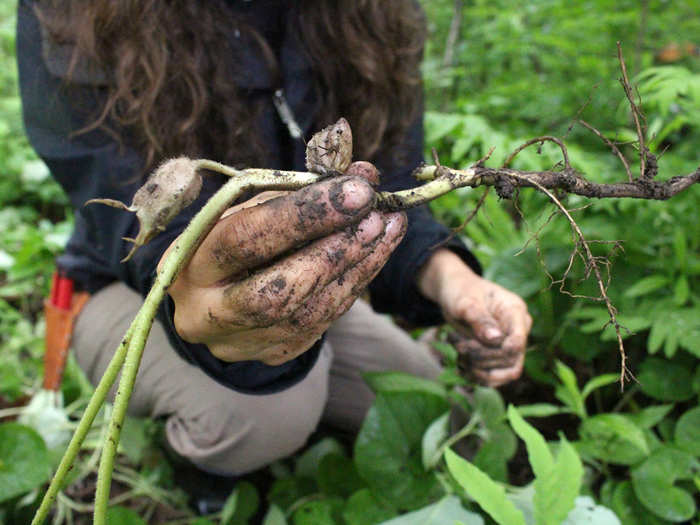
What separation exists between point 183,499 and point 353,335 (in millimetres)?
777

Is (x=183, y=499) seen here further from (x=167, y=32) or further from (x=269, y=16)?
(x=269, y=16)

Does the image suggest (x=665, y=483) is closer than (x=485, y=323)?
Yes

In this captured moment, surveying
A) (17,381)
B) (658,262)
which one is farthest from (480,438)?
(17,381)

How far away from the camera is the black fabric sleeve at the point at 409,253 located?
1.63 meters

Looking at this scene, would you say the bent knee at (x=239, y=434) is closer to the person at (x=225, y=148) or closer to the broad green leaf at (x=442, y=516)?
the person at (x=225, y=148)

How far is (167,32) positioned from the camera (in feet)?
4.25

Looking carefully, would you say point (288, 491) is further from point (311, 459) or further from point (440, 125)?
point (440, 125)

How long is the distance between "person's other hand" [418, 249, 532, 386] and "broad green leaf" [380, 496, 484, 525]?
386 mm

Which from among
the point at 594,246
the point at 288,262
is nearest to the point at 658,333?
the point at 594,246

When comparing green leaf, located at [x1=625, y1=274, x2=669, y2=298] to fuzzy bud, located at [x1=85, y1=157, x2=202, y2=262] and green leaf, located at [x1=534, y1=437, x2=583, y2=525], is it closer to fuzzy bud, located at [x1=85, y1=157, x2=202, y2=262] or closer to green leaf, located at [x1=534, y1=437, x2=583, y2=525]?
green leaf, located at [x1=534, y1=437, x2=583, y2=525]

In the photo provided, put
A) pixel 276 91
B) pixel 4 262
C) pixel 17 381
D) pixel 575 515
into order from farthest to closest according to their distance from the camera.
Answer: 1. pixel 4 262
2. pixel 17 381
3. pixel 276 91
4. pixel 575 515

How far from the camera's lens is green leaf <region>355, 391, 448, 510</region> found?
1.34m

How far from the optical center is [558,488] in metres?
0.99

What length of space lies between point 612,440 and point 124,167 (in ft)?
4.69
